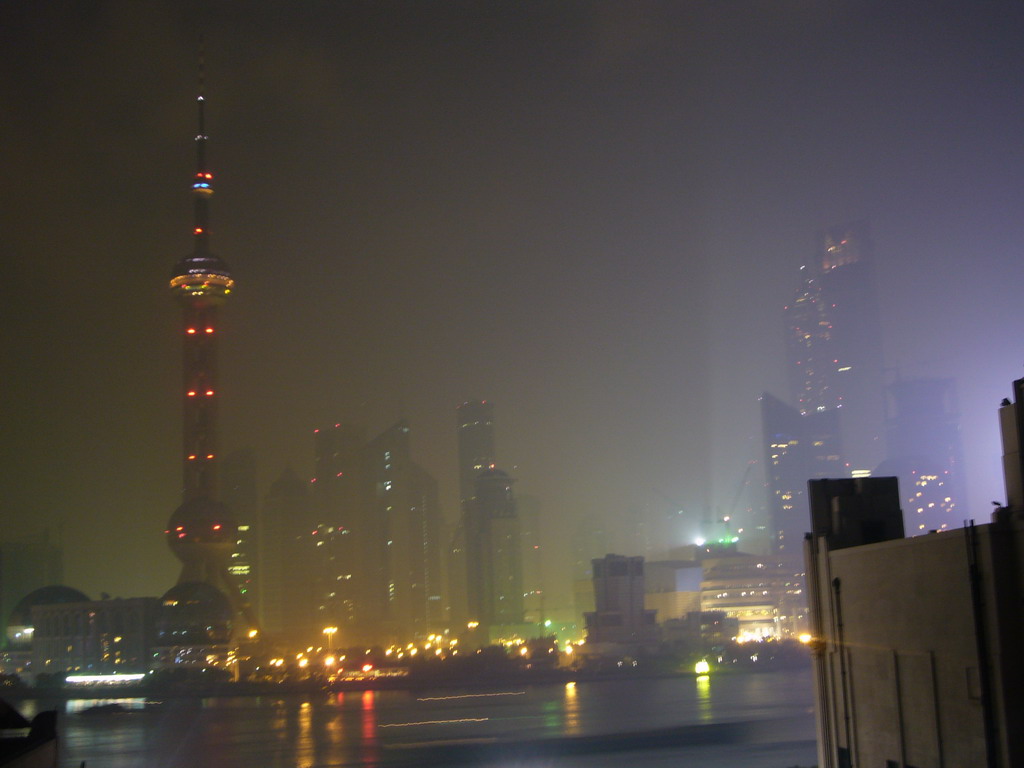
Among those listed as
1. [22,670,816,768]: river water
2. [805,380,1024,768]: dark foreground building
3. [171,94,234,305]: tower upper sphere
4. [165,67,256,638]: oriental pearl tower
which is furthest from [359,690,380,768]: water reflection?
[171,94,234,305]: tower upper sphere

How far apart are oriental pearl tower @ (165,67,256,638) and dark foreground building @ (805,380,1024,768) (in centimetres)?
12032

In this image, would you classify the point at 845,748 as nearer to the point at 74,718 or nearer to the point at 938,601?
the point at 938,601

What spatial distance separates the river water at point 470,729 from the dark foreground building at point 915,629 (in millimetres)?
27004

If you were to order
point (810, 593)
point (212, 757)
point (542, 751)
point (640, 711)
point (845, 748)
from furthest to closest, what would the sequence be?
point (640, 711)
point (212, 757)
point (542, 751)
point (810, 593)
point (845, 748)

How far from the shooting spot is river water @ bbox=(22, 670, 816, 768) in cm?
4516

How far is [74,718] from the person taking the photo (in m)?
78.2

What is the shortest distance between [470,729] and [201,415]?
8398 cm

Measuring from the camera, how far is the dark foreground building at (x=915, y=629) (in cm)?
1044

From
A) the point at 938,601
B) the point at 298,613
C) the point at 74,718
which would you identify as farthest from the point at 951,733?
the point at 298,613

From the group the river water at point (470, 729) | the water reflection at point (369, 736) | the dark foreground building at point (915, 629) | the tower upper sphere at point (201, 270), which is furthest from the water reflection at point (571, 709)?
the tower upper sphere at point (201, 270)

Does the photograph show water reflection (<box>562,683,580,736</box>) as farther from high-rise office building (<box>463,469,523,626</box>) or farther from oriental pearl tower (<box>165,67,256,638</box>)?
high-rise office building (<box>463,469,523,626</box>)

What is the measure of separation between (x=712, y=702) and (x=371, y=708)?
2508 cm

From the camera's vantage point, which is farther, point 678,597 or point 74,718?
point 678,597

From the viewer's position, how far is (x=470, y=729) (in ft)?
Result: 184
